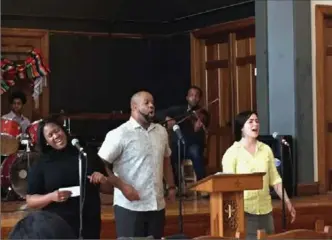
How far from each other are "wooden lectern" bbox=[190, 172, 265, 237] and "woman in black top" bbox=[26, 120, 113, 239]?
2.35ft

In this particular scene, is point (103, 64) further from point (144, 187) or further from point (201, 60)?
point (144, 187)

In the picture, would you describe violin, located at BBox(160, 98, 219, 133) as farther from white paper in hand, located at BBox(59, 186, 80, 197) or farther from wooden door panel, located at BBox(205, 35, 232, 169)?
white paper in hand, located at BBox(59, 186, 80, 197)

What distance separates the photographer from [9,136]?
7.82m

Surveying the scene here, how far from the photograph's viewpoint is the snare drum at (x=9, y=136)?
25.5ft

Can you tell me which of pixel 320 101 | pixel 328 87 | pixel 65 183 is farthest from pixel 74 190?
pixel 328 87

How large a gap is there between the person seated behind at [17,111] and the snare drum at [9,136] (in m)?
0.65

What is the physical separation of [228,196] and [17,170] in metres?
3.91

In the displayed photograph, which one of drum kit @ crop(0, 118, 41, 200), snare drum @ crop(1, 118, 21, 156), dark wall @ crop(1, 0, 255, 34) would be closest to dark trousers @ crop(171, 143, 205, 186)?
drum kit @ crop(0, 118, 41, 200)

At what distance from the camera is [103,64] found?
1090cm

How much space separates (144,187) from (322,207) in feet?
8.97

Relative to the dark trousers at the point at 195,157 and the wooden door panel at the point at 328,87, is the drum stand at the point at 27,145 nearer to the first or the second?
the dark trousers at the point at 195,157

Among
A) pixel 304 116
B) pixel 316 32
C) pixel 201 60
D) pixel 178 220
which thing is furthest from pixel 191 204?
pixel 201 60

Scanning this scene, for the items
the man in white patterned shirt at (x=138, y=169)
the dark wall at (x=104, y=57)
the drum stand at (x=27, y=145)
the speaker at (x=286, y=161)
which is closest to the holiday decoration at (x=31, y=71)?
the dark wall at (x=104, y=57)

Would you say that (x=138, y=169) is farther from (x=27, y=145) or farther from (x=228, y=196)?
(x=27, y=145)
